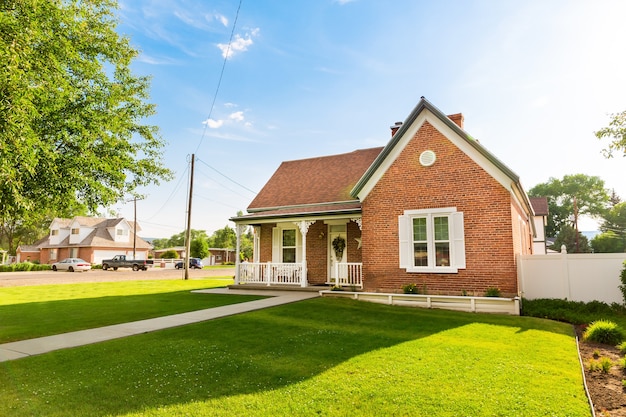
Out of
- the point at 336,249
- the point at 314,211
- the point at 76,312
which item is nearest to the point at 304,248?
the point at 314,211

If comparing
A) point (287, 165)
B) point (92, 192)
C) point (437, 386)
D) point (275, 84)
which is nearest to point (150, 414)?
point (437, 386)

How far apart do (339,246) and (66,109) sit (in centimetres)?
1141

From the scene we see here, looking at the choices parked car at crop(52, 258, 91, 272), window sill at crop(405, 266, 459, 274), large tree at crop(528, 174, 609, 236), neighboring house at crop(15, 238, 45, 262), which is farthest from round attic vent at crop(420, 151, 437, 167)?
large tree at crop(528, 174, 609, 236)

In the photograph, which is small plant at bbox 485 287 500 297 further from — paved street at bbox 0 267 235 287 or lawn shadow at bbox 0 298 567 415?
paved street at bbox 0 267 235 287

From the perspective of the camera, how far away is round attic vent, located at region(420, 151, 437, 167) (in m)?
12.4

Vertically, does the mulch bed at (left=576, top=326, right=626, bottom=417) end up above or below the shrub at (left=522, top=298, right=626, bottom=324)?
below

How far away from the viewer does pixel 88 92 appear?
33.2 feet

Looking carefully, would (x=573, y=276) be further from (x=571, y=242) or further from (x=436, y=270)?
(x=571, y=242)

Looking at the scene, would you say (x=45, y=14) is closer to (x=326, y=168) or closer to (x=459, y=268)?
(x=459, y=268)

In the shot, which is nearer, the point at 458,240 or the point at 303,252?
the point at 458,240

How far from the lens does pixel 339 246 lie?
54.3 feet

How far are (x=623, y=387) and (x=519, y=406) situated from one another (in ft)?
7.29

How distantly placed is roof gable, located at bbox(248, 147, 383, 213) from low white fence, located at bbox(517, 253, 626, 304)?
7.87 metres

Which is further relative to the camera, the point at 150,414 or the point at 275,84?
the point at 275,84
